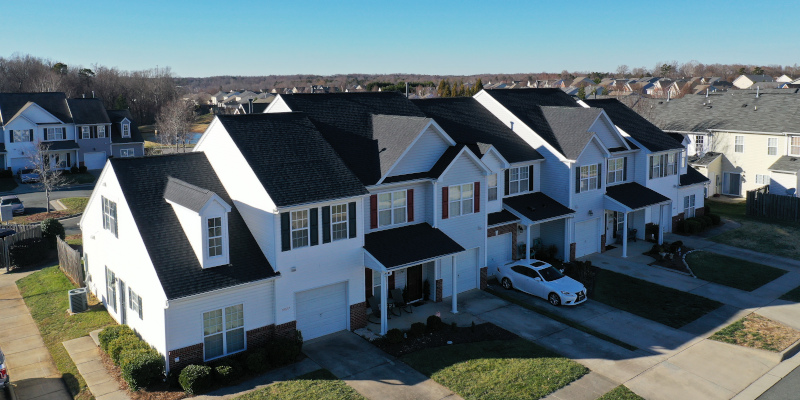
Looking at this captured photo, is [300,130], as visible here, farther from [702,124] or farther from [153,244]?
[702,124]

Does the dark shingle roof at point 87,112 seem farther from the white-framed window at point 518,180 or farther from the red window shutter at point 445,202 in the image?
the red window shutter at point 445,202

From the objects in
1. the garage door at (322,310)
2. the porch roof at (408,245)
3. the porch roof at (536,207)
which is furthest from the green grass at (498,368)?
the porch roof at (536,207)

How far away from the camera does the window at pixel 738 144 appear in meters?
48.8

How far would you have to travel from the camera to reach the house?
59969mm

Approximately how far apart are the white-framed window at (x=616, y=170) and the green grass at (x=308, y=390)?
76.4ft

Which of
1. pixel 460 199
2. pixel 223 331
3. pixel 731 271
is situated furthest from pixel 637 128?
pixel 223 331

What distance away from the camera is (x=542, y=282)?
26.6 meters

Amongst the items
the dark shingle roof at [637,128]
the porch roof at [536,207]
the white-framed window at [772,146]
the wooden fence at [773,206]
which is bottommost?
the wooden fence at [773,206]

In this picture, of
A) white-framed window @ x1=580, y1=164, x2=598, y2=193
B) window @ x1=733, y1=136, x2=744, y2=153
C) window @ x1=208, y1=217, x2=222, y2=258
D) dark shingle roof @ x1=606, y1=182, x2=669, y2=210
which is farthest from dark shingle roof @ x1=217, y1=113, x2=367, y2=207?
window @ x1=733, y1=136, x2=744, y2=153

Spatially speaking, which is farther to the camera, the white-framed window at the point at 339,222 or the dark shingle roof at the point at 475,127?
the dark shingle roof at the point at 475,127

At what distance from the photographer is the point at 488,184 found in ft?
96.1

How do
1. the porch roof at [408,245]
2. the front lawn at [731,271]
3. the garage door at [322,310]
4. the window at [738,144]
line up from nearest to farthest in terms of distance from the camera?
the garage door at [322,310], the porch roof at [408,245], the front lawn at [731,271], the window at [738,144]

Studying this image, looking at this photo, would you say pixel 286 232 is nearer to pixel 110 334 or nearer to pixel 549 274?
pixel 110 334

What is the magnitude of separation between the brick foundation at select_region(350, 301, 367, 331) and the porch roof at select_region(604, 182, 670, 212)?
17.3 meters
